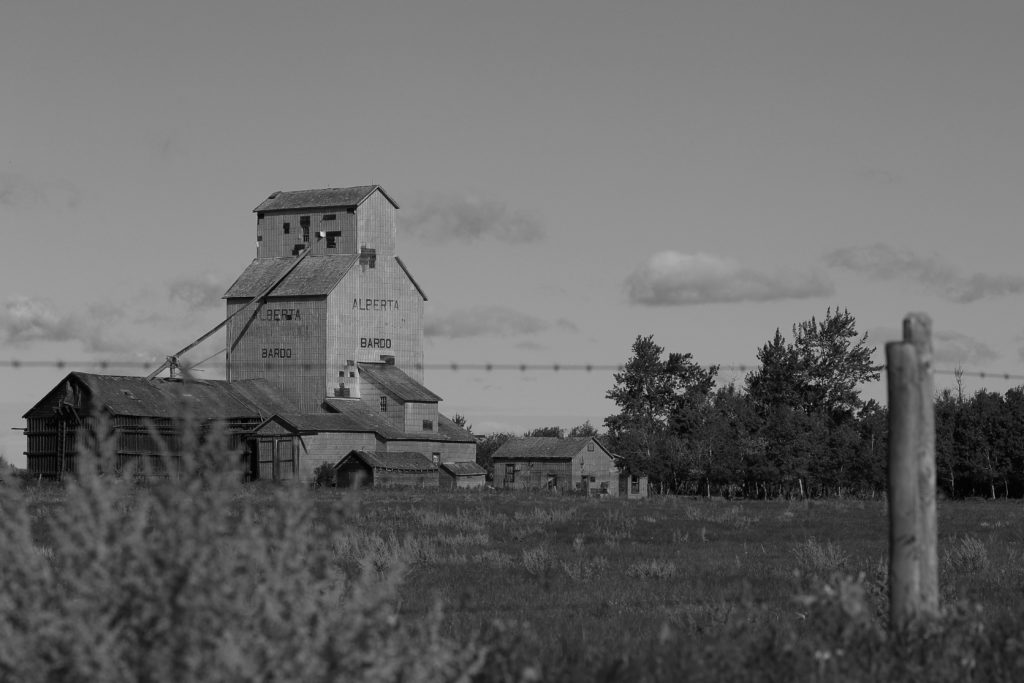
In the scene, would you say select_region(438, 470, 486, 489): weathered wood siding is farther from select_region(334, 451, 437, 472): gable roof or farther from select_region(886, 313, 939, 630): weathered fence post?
select_region(886, 313, 939, 630): weathered fence post

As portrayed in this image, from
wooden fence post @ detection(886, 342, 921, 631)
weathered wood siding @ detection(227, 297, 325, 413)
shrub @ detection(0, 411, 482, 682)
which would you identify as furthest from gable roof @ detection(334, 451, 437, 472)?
shrub @ detection(0, 411, 482, 682)

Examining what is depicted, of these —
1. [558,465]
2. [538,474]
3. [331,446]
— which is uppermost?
[331,446]

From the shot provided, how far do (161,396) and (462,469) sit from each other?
20644mm

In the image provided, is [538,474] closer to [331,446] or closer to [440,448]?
[440,448]

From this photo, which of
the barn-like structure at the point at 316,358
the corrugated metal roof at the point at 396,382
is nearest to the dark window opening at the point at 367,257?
the barn-like structure at the point at 316,358

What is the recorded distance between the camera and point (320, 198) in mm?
86688

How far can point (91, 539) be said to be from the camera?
6016mm

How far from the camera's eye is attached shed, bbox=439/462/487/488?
8550 cm

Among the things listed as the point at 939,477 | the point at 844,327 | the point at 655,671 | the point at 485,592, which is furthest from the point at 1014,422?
the point at 655,671

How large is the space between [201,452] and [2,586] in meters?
1.17

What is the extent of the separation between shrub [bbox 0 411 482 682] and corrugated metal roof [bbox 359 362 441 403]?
2971 inches

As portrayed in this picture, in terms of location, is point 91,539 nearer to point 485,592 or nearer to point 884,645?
point 884,645

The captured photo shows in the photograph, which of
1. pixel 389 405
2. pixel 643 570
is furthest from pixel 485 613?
pixel 389 405

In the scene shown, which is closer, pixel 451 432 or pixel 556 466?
pixel 451 432
